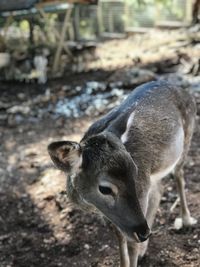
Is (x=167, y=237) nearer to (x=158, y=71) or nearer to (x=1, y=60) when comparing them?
(x=158, y=71)

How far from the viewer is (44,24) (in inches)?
466

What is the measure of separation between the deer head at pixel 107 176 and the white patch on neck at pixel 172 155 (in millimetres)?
724

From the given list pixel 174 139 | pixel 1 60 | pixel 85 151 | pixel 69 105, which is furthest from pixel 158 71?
pixel 85 151

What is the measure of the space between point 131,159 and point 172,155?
3.08ft

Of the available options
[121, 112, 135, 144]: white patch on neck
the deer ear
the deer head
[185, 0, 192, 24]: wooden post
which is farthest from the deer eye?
[185, 0, 192, 24]: wooden post

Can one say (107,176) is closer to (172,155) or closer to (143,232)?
(143,232)

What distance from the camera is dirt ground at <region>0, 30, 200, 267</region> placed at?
15.1ft

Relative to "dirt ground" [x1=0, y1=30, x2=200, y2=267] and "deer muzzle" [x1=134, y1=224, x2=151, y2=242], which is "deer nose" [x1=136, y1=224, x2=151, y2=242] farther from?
"dirt ground" [x1=0, y1=30, x2=200, y2=267]

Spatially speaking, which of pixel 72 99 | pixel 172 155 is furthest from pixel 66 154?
pixel 72 99

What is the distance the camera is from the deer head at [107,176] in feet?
10.3

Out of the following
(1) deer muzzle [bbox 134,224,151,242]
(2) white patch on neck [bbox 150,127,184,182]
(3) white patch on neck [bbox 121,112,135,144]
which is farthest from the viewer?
(2) white patch on neck [bbox 150,127,184,182]

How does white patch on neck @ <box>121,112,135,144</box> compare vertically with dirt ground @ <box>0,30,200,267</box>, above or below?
above

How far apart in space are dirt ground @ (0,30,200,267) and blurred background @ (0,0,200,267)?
1cm

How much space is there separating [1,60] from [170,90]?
672 cm
